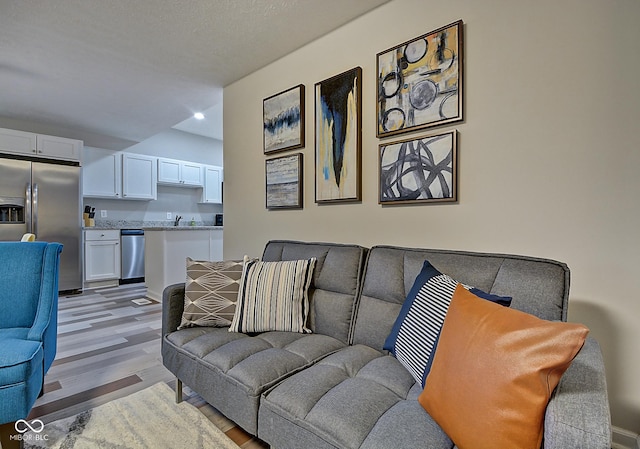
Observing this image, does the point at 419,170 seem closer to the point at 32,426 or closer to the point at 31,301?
the point at 31,301

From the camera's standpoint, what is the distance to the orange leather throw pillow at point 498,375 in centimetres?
75

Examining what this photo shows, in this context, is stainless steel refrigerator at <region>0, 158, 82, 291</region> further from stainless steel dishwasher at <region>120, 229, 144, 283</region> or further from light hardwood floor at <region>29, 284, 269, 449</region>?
light hardwood floor at <region>29, 284, 269, 449</region>

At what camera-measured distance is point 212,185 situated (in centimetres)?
644

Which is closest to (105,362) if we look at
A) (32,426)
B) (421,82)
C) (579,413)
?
(32,426)

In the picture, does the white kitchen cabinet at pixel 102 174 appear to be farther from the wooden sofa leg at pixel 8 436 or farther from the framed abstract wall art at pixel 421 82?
the framed abstract wall art at pixel 421 82

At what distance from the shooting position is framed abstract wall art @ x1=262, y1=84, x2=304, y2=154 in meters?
2.58

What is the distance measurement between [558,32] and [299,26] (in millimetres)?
1608

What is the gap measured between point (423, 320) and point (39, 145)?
531 centimetres

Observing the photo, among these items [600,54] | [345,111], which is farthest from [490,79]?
[345,111]

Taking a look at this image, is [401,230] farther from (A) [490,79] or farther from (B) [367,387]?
(B) [367,387]

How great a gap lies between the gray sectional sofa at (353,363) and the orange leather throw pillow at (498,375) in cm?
5

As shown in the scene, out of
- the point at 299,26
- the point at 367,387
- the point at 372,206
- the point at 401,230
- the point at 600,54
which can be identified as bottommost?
the point at 367,387

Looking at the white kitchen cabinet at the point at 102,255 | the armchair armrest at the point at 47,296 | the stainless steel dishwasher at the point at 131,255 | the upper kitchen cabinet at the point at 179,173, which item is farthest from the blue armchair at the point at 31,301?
the upper kitchen cabinet at the point at 179,173

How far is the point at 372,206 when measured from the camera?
2174 mm
